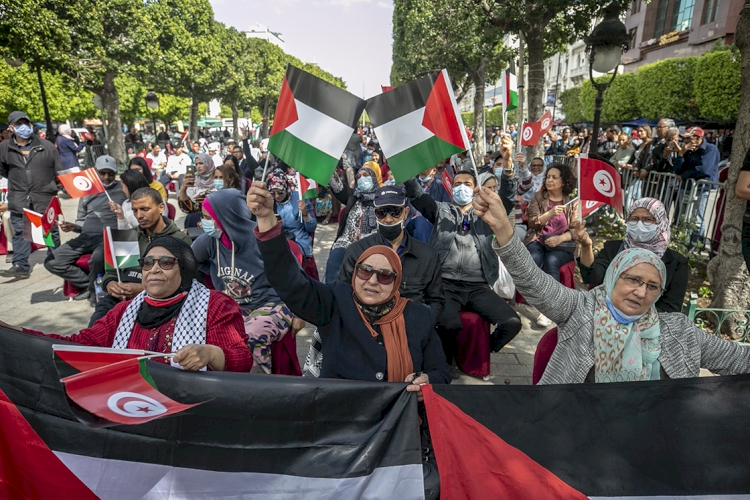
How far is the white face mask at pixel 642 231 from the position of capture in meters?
3.53

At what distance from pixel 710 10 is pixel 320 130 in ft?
126

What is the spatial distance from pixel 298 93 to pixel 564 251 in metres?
3.93

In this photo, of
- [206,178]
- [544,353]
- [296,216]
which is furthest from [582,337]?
[206,178]

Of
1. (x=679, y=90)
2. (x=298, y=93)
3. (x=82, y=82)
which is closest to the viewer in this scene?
(x=298, y=93)

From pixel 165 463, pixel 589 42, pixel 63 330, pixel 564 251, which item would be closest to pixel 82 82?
pixel 63 330

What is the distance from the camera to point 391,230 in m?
4.11

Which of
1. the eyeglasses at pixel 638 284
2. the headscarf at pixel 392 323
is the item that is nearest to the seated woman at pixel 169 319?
the headscarf at pixel 392 323

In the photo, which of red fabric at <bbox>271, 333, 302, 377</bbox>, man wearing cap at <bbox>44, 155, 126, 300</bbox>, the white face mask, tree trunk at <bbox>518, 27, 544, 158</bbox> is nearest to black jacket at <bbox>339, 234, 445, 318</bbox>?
red fabric at <bbox>271, 333, 302, 377</bbox>

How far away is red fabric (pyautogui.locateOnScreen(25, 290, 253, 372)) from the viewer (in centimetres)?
260

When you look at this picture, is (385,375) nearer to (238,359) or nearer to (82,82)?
(238,359)

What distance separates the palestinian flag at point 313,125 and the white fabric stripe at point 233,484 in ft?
Result: 5.20

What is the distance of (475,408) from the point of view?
212 centimetres

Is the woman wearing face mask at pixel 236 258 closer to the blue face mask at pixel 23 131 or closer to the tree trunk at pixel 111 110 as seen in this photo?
the blue face mask at pixel 23 131

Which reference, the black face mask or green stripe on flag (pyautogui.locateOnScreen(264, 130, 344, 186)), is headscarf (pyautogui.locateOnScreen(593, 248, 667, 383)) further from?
the black face mask
